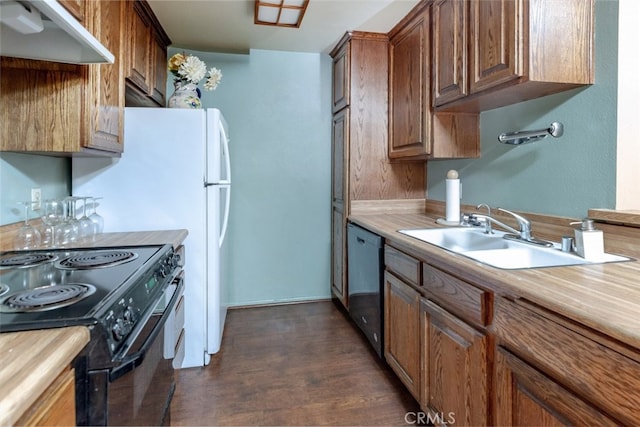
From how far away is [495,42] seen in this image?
1535mm

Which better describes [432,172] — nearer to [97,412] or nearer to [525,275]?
[525,275]

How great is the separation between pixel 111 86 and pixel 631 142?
2.29 meters

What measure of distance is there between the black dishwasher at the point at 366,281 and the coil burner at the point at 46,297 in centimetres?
147

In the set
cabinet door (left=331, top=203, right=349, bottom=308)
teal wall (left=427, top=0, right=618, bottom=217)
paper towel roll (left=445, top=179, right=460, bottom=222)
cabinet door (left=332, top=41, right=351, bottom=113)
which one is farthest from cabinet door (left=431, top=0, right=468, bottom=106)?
cabinet door (left=331, top=203, right=349, bottom=308)

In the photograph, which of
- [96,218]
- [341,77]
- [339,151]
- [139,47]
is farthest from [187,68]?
[339,151]

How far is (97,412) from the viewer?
772 millimetres

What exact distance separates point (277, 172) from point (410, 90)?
1375 millimetres

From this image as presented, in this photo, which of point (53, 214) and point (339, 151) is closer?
point (53, 214)

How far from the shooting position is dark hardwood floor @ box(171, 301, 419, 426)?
1.71 m

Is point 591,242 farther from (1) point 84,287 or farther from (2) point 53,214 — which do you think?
(2) point 53,214

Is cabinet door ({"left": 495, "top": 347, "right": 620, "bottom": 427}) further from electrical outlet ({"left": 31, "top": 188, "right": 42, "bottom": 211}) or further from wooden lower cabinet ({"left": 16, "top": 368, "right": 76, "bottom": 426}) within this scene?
electrical outlet ({"left": 31, "top": 188, "right": 42, "bottom": 211})

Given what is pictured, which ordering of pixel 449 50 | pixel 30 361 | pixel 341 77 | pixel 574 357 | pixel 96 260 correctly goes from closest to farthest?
pixel 30 361, pixel 574 357, pixel 96 260, pixel 449 50, pixel 341 77

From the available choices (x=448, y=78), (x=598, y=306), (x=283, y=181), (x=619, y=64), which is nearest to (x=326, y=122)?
(x=283, y=181)

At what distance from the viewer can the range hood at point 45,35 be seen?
887 millimetres
